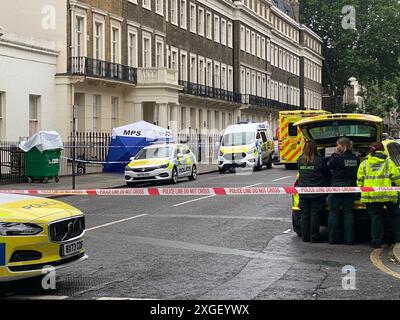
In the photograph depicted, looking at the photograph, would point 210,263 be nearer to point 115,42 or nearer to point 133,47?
point 115,42

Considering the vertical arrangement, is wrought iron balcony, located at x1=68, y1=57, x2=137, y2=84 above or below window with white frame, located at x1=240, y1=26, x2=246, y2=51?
below

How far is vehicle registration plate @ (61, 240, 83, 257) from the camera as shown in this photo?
8711 millimetres

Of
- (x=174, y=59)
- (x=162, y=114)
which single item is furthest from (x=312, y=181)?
(x=174, y=59)

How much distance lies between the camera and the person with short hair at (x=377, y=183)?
12.3m

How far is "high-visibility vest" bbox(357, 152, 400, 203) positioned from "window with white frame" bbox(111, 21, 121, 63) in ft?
103

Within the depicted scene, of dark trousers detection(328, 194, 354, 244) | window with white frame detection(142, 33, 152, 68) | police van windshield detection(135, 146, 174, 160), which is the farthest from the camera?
window with white frame detection(142, 33, 152, 68)

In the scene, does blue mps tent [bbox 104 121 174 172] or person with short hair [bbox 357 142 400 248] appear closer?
person with short hair [bbox 357 142 400 248]

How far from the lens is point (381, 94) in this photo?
10775 cm

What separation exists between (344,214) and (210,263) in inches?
116

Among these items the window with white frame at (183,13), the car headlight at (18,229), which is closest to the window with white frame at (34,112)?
the window with white frame at (183,13)

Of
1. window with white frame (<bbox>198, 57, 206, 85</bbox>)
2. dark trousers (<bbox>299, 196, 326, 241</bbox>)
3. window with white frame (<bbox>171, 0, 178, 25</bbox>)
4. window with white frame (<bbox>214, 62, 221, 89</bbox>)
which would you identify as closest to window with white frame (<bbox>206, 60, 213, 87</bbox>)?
window with white frame (<bbox>198, 57, 206, 85</bbox>)

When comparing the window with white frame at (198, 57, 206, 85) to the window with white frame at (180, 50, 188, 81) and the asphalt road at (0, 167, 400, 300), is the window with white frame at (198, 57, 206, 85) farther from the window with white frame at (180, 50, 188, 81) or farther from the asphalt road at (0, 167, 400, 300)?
the asphalt road at (0, 167, 400, 300)

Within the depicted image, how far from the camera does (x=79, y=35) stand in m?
38.8

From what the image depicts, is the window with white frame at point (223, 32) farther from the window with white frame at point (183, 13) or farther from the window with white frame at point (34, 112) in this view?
the window with white frame at point (34, 112)
